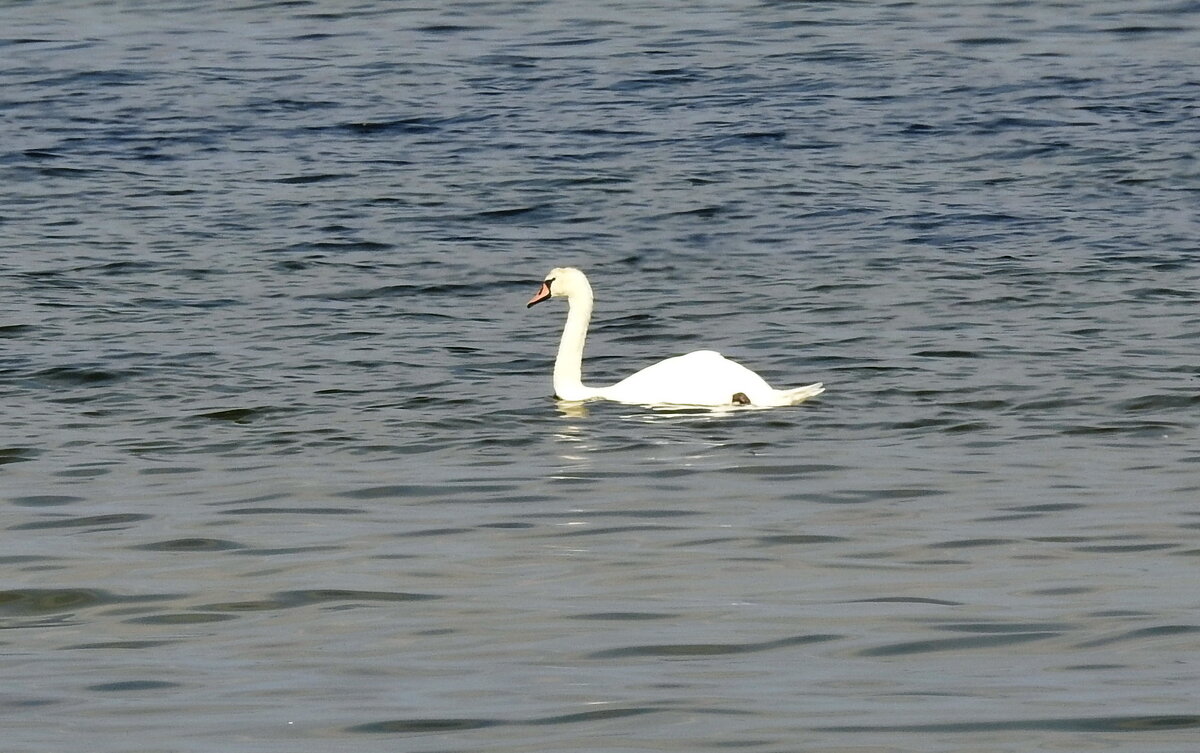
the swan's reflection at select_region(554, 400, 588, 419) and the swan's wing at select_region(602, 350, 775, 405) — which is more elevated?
the swan's wing at select_region(602, 350, 775, 405)

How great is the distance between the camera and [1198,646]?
632cm

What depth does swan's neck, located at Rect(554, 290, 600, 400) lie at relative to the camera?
12.5 metres

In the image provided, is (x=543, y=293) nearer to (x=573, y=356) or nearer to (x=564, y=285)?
(x=564, y=285)

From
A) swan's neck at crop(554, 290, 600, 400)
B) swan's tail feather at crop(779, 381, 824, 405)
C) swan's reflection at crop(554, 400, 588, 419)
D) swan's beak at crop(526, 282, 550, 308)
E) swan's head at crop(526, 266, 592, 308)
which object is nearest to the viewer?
swan's tail feather at crop(779, 381, 824, 405)

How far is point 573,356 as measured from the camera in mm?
12812

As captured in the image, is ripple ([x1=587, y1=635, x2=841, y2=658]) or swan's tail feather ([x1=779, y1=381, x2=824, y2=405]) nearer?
ripple ([x1=587, y1=635, x2=841, y2=658])

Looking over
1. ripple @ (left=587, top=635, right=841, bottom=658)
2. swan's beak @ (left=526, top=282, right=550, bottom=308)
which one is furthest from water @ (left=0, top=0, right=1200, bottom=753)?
swan's beak @ (left=526, top=282, right=550, bottom=308)

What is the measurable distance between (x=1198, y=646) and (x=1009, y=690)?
729mm

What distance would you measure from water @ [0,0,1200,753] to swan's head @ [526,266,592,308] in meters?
0.51

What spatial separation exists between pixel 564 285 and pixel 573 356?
0.81m

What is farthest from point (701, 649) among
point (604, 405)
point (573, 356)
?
point (573, 356)

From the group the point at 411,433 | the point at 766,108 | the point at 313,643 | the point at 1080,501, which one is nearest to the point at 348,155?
the point at 766,108

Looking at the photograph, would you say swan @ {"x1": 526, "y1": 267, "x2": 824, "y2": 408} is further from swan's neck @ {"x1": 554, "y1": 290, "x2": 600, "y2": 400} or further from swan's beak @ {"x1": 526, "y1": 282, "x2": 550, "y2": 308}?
→ swan's beak @ {"x1": 526, "y1": 282, "x2": 550, "y2": 308}

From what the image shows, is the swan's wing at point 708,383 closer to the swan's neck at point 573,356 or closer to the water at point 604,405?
the water at point 604,405
